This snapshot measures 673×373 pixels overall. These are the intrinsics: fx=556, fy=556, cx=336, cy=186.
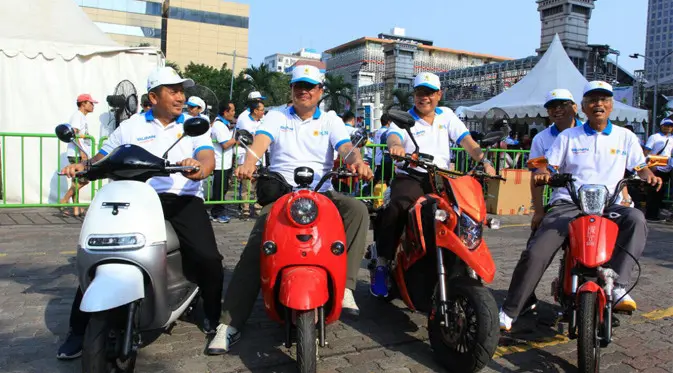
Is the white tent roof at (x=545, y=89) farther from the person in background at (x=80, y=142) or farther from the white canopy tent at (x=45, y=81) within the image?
the person in background at (x=80, y=142)

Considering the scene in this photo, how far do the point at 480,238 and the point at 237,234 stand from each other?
475 centimetres

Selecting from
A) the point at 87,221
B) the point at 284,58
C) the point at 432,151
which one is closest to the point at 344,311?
the point at 432,151

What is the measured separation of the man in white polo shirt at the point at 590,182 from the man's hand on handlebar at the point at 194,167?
7.13ft

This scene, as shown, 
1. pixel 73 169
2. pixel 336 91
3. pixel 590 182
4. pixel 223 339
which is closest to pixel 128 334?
pixel 223 339

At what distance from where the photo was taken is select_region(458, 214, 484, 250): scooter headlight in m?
3.29

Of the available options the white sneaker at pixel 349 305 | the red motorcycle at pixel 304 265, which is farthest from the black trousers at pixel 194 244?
the white sneaker at pixel 349 305

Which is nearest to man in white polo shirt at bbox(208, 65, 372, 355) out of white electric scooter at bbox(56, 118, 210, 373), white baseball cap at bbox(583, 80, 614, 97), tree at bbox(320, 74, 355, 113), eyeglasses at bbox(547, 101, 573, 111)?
white electric scooter at bbox(56, 118, 210, 373)

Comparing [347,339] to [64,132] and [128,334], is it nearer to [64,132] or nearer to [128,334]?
[128,334]

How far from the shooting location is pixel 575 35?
39.0 metres

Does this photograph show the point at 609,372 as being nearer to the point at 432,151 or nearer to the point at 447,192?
the point at 447,192

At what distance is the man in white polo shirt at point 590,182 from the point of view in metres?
3.71

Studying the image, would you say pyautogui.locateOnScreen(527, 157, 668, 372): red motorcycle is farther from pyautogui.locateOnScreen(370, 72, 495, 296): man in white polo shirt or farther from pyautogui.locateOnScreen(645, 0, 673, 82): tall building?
pyautogui.locateOnScreen(645, 0, 673, 82): tall building

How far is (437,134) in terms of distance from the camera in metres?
4.55

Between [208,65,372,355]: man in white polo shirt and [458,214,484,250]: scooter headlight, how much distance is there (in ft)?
2.37
